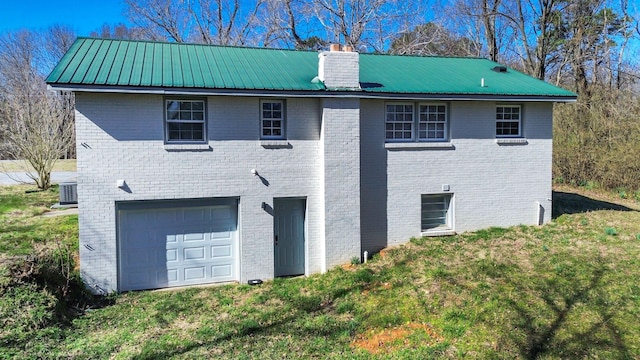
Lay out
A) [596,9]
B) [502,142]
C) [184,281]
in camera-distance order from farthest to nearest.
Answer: [596,9] < [502,142] < [184,281]

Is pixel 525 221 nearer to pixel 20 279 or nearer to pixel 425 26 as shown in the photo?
pixel 20 279

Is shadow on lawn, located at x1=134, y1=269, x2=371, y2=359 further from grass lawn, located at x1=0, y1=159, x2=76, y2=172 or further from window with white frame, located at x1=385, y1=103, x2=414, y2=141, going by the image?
grass lawn, located at x1=0, y1=159, x2=76, y2=172

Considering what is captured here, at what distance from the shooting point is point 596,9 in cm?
2752

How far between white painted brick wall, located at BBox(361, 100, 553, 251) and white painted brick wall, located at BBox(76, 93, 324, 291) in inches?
66.7

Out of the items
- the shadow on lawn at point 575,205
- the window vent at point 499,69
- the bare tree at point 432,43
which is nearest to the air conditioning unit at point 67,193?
the window vent at point 499,69

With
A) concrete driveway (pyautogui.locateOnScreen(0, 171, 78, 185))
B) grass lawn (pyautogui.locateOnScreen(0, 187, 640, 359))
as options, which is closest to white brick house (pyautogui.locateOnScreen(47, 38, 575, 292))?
grass lawn (pyautogui.locateOnScreen(0, 187, 640, 359))

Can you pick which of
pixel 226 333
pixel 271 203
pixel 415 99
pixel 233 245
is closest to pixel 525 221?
pixel 415 99

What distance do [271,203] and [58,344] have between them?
19.5 feet

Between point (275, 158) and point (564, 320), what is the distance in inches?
304

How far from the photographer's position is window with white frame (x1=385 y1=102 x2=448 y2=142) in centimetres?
1365

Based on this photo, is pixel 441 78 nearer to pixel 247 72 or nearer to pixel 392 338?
pixel 247 72

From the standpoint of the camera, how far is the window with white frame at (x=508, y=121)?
14.6 metres

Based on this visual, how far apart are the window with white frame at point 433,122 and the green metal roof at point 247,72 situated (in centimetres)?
67

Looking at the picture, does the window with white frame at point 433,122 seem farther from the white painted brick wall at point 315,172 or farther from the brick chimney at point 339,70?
the brick chimney at point 339,70
